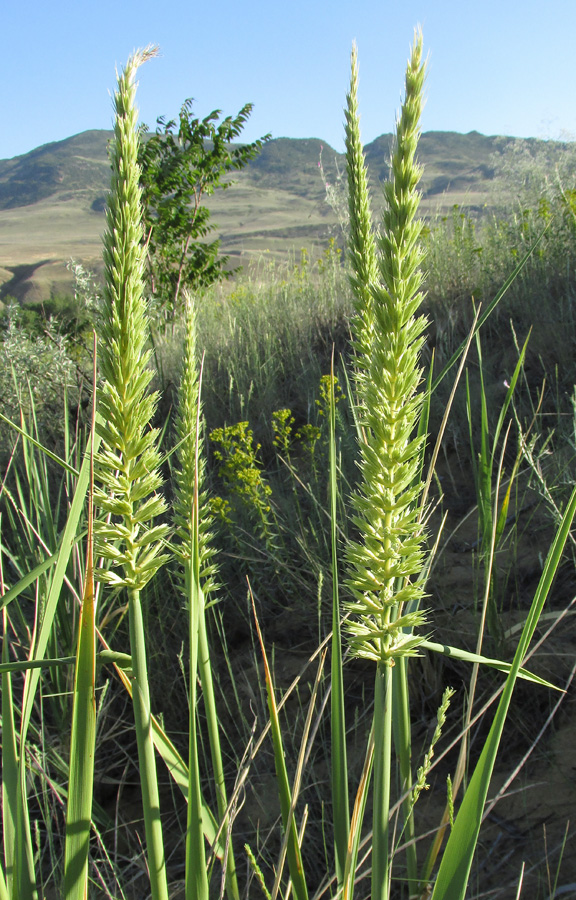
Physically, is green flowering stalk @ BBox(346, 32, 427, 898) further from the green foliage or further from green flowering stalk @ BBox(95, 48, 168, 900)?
the green foliage

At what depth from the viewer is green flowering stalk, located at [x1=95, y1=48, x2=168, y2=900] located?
2.04 feet

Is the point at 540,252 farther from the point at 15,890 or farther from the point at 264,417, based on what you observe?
the point at 15,890

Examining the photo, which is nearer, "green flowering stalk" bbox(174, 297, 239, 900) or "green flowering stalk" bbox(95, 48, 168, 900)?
"green flowering stalk" bbox(95, 48, 168, 900)

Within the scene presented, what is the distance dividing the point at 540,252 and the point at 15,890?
18.1ft

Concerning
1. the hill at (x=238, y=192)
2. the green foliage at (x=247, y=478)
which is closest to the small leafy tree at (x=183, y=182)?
the green foliage at (x=247, y=478)

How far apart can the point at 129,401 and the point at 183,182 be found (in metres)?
8.68

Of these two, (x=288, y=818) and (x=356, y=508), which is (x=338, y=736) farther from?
(x=356, y=508)

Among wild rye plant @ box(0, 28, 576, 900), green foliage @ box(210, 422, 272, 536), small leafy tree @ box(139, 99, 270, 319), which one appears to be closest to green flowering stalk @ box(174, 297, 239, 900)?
wild rye plant @ box(0, 28, 576, 900)

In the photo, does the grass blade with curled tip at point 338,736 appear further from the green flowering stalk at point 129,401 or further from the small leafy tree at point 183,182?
the small leafy tree at point 183,182

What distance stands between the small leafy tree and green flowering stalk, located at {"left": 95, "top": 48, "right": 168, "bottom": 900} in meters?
7.38

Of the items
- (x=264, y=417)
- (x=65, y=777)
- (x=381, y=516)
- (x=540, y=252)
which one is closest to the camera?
(x=381, y=516)

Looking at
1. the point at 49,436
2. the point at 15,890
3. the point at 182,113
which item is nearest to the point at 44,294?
the point at 182,113

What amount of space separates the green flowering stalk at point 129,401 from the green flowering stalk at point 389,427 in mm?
245

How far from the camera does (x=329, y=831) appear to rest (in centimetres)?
191
